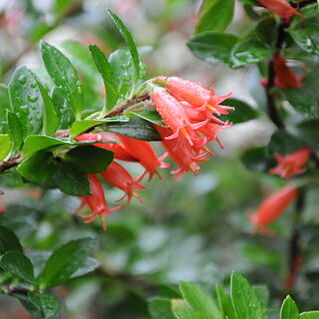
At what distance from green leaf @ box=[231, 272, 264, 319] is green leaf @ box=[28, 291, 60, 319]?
233 mm

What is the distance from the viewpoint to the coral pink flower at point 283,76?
0.81m

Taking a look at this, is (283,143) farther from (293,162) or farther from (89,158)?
(89,158)

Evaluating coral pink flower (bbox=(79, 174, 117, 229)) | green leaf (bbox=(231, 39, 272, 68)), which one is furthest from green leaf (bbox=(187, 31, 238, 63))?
coral pink flower (bbox=(79, 174, 117, 229))

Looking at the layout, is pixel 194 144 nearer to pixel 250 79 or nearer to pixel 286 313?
pixel 286 313

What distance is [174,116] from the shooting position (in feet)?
2.08

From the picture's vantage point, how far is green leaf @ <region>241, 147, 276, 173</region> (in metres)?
1.01

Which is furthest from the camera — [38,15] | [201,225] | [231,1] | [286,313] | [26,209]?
[201,225]

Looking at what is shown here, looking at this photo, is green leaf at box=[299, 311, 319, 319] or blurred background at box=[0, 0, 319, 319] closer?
green leaf at box=[299, 311, 319, 319]

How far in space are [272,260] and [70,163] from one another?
76cm

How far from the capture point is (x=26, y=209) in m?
0.96

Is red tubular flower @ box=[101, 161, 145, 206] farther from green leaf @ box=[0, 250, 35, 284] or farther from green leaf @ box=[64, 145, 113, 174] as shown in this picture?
green leaf @ box=[0, 250, 35, 284]

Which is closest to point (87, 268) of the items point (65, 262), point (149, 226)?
point (65, 262)

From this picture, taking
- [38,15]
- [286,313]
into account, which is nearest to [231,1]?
[286,313]

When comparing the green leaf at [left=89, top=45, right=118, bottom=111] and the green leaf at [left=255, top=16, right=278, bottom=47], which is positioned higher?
the green leaf at [left=89, top=45, right=118, bottom=111]
